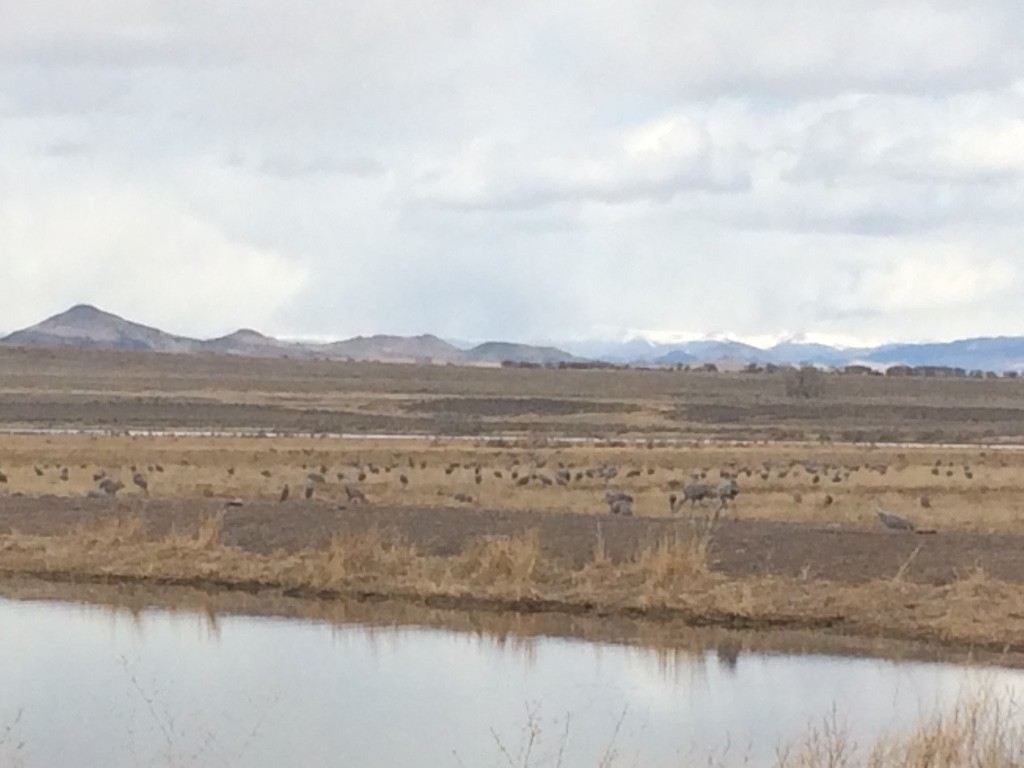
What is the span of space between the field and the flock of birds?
0.20m

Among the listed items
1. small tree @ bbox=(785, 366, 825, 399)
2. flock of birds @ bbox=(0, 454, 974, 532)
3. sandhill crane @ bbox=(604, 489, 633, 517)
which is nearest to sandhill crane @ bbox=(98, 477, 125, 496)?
flock of birds @ bbox=(0, 454, 974, 532)

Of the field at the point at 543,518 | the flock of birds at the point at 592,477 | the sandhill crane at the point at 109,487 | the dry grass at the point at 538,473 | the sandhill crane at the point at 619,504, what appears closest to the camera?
the field at the point at 543,518

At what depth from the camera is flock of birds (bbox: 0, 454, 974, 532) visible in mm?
33250

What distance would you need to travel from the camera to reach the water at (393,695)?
1494cm

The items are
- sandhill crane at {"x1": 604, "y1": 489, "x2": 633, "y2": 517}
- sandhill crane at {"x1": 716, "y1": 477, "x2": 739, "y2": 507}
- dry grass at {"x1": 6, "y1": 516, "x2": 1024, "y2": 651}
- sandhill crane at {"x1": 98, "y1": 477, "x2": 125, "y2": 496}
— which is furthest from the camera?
sandhill crane at {"x1": 98, "y1": 477, "x2": 125, "y2": 496}

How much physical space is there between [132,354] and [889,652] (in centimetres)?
11099

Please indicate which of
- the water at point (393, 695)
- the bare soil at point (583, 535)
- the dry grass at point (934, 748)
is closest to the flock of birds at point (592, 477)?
the bare soil at point (583, 535)

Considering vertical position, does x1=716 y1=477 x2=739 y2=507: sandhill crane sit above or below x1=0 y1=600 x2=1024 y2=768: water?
above

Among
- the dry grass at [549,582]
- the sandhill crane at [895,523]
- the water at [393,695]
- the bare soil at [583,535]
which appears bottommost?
the water at [393,695]

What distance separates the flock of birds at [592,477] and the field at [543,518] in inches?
7.8

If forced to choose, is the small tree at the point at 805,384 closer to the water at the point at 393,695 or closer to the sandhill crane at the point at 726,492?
the sandhill crane at the point at 726,492

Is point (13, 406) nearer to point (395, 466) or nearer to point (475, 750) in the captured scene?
point (395, 466)

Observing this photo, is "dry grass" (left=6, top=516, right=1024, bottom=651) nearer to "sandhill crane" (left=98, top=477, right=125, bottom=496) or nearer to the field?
the field

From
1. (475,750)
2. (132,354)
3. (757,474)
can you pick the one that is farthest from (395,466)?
(132,354)
